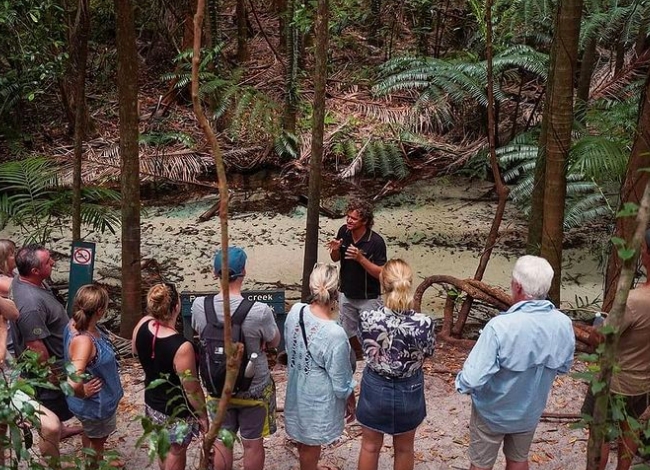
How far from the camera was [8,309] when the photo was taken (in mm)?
3102

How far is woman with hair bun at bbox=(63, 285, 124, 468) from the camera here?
3090 mm

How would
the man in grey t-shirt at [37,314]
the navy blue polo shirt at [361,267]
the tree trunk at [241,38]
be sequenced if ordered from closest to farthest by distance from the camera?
1. the man in grey t-shirt at [37,314]
2. the navy blue polo shirt at [361,267]
3. the tree trunk at [241,38]

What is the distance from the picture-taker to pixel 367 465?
3.28 meters

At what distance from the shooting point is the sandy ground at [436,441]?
3764mm

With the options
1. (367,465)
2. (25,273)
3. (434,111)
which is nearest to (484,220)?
(434,111)

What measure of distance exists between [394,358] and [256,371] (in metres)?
0.66

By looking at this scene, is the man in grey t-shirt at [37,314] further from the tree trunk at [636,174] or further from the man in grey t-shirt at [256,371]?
the tree trunk at [636,174]

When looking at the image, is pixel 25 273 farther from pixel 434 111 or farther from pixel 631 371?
pixel 434 111

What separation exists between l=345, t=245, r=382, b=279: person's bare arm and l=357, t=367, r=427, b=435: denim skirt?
1.34 metres

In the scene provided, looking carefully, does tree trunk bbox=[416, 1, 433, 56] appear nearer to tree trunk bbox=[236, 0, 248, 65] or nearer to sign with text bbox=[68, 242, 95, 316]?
tree trunk bbox=[236, 0, 248, 65]

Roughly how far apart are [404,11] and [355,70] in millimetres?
1652

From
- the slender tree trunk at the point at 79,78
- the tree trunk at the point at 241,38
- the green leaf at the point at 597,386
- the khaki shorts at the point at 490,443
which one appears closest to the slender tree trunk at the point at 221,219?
the green leaf at the point at 597,386

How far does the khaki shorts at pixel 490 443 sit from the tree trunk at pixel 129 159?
2967 millimetres

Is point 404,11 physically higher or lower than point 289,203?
higher
